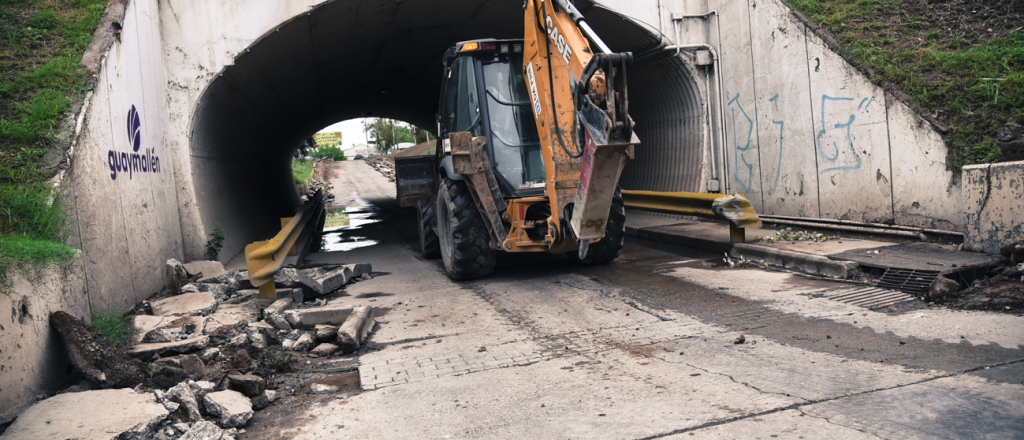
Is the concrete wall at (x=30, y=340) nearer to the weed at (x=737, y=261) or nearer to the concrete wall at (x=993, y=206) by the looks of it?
the weed at (x=737, y=261)

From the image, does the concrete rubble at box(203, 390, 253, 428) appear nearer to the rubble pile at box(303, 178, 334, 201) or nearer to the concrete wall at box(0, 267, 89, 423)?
the concrete wall at box(0, 267, 89, 423)

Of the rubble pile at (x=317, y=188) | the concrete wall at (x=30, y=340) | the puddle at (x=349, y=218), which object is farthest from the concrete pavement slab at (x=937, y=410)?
the rubble pile at (x=317, y=188)

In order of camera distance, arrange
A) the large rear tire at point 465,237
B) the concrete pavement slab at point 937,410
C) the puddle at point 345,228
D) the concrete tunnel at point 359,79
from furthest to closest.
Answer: the puddle at point 345,228
the concrete tunnel at point 359,79
the large rear tire at point 465,237
the concrete pavement slab at point 937,410

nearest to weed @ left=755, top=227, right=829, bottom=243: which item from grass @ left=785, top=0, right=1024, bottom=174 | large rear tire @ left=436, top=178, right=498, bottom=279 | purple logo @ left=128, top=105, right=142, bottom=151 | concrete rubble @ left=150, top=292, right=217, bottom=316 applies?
grass @ left=785, top=0, right=1024, bottom=174

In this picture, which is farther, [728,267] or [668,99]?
[668,99]

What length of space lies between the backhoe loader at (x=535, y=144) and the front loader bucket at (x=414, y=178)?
2958 mm

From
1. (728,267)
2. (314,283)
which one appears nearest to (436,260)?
(314,283)

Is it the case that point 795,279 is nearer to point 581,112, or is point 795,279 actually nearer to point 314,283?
point 581,112

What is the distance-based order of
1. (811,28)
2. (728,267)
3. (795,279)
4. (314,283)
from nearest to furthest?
(795,279) < (314,283) < (728,267) < (811,28)

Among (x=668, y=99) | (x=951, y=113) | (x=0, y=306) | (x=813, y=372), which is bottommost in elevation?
(x=813, y=372)

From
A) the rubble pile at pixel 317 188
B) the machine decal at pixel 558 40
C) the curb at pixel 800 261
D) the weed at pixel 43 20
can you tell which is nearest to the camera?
the machine decal at pixel 558 40

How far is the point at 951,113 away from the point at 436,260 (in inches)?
278

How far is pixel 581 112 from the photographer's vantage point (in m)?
5.57

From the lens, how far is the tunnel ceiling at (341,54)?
10492 mm
